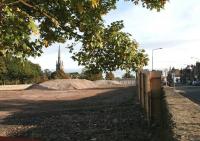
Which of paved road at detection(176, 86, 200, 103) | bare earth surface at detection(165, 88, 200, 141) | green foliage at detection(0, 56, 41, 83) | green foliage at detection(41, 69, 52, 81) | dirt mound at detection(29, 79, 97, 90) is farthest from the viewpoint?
green foliage at detection(41, 69, 52, 81)

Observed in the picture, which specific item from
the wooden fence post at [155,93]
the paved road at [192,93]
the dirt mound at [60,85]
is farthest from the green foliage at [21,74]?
the wooden fence post at [155,93]

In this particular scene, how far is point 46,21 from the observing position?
16.2 meters

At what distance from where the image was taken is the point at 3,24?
11844mm

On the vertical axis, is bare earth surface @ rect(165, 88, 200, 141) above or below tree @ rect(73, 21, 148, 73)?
below

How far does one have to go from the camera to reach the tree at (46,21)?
12.0m

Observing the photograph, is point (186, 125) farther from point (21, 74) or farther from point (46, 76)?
point (46, 76)

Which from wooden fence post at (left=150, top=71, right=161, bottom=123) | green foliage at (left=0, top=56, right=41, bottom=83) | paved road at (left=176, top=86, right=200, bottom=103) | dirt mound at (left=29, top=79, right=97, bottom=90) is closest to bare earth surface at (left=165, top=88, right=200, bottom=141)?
wooden fence post at (left=150, top=71, right=161, bottom=123)

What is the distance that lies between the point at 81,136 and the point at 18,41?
19.7ft

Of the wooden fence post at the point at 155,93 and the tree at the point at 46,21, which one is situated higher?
the tree at the point at 46,21

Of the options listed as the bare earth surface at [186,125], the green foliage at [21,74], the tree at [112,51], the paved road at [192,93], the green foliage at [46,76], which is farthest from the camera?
the green foliage at [46,76]

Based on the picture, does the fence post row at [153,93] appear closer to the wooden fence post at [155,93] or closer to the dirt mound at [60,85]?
the wooden fence post at [155,93]

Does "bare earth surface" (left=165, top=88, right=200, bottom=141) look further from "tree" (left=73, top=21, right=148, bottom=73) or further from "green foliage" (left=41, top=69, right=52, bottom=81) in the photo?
"green foliage" (left=41, top=69, right=52, bottom=81)

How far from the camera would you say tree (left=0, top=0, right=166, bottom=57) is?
12.0 meters

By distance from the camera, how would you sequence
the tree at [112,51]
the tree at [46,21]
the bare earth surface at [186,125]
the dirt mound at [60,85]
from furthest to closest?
the dirt mound at [60,85] < the tree at [112,51] < the tree at [46,21] < the bare earth surface at [186,125]
